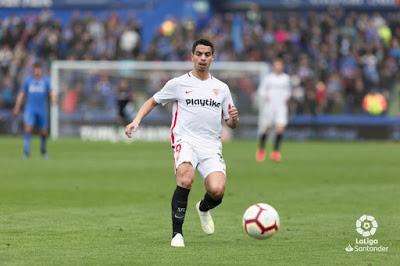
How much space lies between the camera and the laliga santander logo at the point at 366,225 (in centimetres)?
1188

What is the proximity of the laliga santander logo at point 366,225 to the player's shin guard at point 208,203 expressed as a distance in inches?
70.2

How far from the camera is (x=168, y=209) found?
14703 mm

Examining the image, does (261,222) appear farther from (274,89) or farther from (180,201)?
(274,89)

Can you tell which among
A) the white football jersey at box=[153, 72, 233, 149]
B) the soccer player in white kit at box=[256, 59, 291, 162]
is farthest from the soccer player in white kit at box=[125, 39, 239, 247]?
the soccer player in white kit at box=[256, 59, 291, 162]

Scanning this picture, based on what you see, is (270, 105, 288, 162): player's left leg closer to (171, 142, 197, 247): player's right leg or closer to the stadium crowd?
the stadium crowd

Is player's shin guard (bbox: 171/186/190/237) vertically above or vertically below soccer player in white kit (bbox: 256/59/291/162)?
below

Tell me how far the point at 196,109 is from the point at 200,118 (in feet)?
0.36

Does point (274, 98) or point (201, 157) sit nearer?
point (201, 157)

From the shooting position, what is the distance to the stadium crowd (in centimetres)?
3747

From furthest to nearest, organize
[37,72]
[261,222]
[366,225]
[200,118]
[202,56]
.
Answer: [37,72], [366,225], [200,118], [202,56], [261,222]

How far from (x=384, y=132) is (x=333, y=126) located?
1.92 m

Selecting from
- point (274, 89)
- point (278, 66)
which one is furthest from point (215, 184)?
point (274, 89)

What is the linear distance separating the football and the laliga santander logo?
167 centimetres

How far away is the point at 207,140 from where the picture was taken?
11156mm
